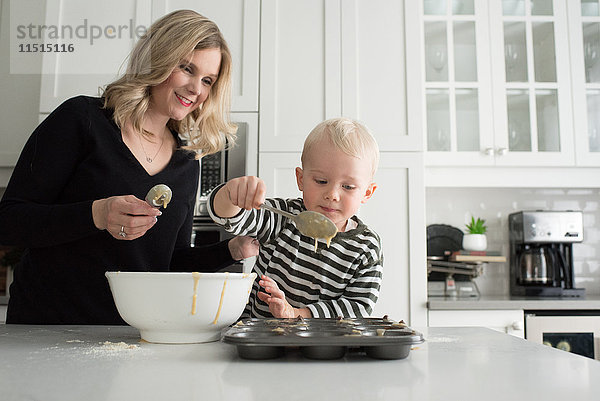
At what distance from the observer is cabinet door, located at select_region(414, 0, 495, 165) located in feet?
8.48

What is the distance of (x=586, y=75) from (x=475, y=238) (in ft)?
3.16

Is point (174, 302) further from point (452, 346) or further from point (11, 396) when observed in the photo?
point (452, 346)

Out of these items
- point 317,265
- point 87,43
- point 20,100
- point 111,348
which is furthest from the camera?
point 20,100

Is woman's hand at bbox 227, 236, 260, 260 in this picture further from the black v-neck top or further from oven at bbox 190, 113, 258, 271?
oven at bbox 190, 113, 258, 271

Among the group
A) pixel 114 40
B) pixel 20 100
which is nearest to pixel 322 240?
pixel 114 40

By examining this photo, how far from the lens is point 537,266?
253 cm

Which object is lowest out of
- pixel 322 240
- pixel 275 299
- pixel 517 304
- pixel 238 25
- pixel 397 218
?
pixel 517 304

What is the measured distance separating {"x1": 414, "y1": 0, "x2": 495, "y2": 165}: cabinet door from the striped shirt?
4.96 feet

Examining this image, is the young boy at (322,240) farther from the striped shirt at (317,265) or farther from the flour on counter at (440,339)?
the flour on counter at (440,339)

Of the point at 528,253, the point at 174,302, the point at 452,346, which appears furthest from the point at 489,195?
the point at 174,302

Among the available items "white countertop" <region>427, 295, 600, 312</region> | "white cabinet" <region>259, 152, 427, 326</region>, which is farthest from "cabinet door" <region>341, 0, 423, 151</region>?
"white countertop" <region>427, 295, 600, 312</region>

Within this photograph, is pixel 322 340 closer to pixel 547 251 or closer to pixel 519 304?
pixel 519 304

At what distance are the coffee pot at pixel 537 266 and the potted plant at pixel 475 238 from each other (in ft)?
0.64

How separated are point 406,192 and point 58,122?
4.74 ft
